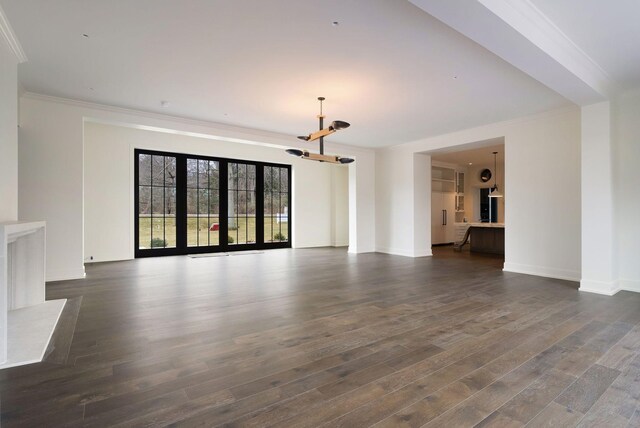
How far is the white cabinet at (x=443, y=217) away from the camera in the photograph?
34.4 feet

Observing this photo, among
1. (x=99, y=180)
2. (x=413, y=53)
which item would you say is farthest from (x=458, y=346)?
(x=99, y=180)

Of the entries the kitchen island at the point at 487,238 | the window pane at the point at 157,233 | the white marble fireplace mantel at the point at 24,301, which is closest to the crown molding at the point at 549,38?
the white marble fireplace mantel at the point at 24,301

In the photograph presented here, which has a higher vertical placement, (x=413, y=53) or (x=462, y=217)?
(x=413, y=53)

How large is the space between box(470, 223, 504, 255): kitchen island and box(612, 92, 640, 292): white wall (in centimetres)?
361

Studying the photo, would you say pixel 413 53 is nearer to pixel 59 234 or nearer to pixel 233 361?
pixel 233 361

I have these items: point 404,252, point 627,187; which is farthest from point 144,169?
point 627,187

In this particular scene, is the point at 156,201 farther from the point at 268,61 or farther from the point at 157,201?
the point at 268,61

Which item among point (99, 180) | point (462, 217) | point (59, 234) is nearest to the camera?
point (59, 234)

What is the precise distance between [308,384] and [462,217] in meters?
11.0

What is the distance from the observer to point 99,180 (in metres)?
6.76

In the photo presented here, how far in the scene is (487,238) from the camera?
837 centimetres

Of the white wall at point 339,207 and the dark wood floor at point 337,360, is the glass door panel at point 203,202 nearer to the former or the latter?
the white wall at point 339,207

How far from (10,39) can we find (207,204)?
17.4 ft

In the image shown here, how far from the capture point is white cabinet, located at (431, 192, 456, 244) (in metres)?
10.5
